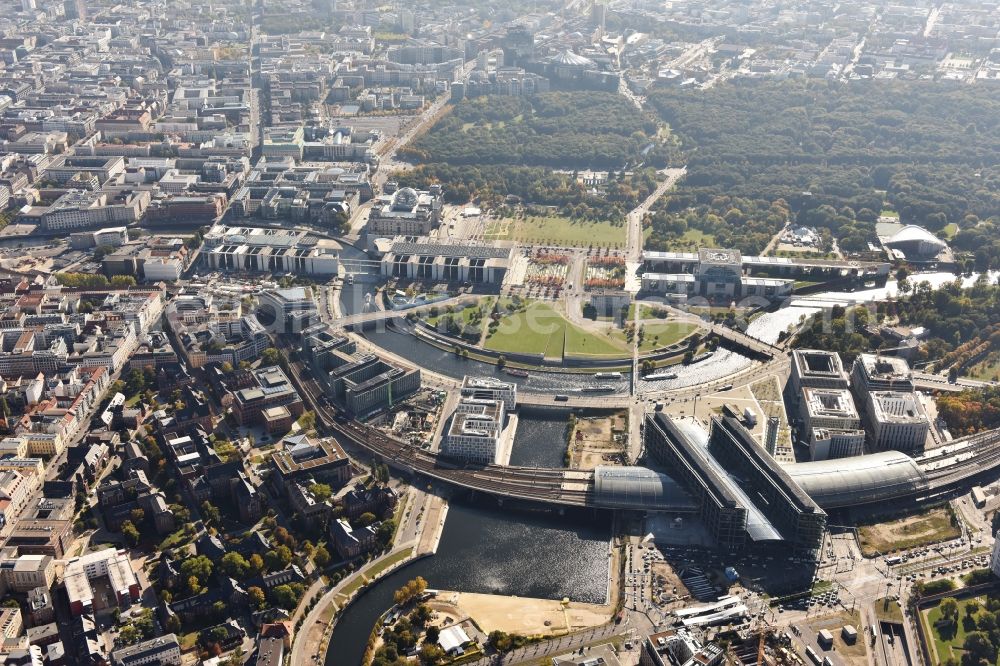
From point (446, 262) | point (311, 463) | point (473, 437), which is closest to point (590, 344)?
point (446, 262)

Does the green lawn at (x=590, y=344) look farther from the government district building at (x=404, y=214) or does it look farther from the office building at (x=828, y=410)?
the government district building at (x=404, y=214)

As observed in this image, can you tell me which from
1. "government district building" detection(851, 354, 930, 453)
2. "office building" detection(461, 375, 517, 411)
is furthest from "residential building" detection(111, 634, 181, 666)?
"government district building" detection(851, 354, 930, 453)

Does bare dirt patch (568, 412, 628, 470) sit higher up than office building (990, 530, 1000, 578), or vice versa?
office building (990, 530, 1000, 578)

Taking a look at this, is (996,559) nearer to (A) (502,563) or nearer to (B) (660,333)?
(A) (502,563)

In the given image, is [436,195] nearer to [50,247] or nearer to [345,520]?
[50,247]

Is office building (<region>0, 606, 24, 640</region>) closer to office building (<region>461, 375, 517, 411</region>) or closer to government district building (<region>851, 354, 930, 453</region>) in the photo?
office building (<region>461, 375, 517, 411</region>)
